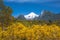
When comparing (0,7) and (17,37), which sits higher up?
(0,7)

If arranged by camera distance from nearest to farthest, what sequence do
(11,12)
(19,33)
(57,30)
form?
(19,33)
(57,30)
(11,12)

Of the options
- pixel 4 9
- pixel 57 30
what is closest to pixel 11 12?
pixel 4 9

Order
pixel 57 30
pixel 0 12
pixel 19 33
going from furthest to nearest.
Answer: pixel 0 12, pixel 57 30, pixel 19 33

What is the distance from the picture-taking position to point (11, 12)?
4716 centimetres

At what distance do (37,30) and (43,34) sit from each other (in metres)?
0.68

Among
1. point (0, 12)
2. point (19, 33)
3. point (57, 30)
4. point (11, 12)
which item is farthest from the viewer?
point (11, 12)

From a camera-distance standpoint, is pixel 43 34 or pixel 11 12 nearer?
pixel 43 34

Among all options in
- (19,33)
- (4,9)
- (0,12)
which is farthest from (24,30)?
(4,9)

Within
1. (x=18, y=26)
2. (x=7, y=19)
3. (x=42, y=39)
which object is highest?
(x=7, y=19)

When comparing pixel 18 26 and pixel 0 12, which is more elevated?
pixel 0 12

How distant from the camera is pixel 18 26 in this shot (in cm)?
2217

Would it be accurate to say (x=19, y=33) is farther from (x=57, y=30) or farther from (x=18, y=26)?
(x=57, y=30)

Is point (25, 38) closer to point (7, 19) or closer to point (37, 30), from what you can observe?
point (37, 30)

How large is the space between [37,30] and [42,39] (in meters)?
0.98
